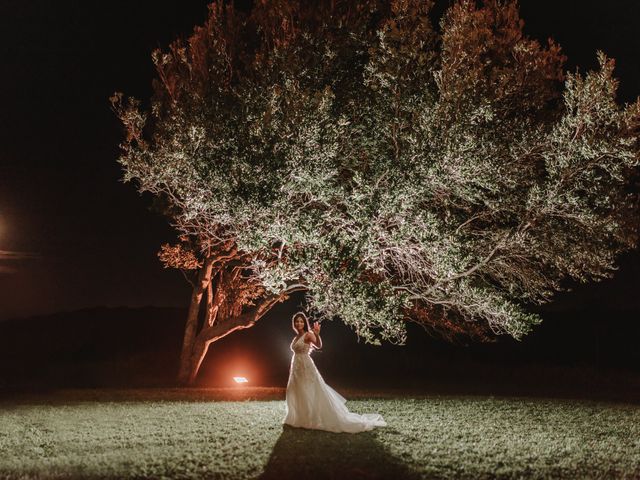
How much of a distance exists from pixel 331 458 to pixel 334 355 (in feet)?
78.5

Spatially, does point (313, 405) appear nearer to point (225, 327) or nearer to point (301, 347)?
point (301, 347)

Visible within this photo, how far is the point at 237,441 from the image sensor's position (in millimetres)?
11641

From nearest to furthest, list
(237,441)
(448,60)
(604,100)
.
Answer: (237,441) → (604,100) → (448,60)

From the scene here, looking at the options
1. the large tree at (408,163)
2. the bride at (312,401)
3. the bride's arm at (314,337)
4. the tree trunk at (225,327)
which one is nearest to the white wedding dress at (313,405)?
the bride at (312,401)

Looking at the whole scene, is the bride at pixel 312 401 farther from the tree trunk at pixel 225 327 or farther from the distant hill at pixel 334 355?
the distant hill at pixel 334 355

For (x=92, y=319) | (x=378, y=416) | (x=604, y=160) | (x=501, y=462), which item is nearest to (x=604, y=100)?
(x=604, y=160)

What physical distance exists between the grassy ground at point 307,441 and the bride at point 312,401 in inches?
13.3

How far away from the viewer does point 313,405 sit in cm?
1287

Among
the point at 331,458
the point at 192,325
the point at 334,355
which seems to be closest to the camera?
the point at 331,458

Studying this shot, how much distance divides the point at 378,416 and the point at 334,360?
19475mm

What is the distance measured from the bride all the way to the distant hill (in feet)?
39.5

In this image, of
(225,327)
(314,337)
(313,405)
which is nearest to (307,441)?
(313,405)

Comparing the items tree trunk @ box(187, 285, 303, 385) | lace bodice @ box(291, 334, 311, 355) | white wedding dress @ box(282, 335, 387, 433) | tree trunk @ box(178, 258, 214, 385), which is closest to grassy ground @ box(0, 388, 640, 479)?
white wedding dress @ box(282, 335, 387, 433)

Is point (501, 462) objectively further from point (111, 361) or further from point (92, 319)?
point (92, 319)
